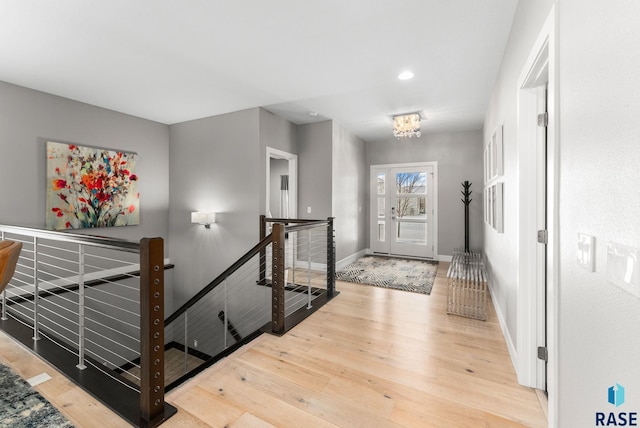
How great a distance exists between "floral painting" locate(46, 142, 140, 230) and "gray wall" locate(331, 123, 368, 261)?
11.2 ft

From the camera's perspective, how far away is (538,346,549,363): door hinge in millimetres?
1816

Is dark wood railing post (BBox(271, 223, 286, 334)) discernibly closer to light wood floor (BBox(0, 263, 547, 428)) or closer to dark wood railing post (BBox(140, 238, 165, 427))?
light wood floor (BBox(0, 263, 547, 428))

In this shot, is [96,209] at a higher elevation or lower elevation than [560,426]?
higher

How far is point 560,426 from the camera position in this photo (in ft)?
4.06

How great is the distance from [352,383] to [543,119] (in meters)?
2.13

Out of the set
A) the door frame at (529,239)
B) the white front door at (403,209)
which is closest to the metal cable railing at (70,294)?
the door frame at (529,239)

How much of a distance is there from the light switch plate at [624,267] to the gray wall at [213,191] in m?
3.95

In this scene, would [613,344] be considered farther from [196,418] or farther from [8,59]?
[8,59]

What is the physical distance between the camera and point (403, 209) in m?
6.36

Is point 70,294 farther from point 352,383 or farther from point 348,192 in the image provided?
point 348,192

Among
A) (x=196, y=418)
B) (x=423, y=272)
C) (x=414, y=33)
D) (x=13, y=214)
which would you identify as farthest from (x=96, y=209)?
(x=423, y=272)

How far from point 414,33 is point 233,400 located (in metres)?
3.15

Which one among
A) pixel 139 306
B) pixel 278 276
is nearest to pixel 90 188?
pixel 139 306

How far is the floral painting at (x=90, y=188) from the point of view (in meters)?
3.86
